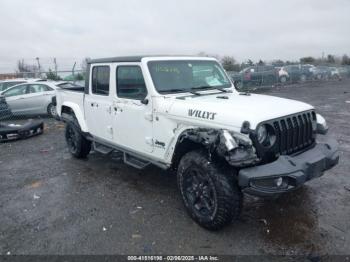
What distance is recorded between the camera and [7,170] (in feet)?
21.1

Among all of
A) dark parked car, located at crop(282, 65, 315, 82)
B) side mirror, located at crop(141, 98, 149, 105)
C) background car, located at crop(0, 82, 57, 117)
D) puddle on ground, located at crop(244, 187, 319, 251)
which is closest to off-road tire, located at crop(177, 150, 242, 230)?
puddle on ground, located at crop(244, 187, 319, 251)

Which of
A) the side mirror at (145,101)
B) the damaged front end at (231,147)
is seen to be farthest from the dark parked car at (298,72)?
the damaged front end at (231,147)

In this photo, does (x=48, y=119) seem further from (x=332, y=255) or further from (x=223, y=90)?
(x=332, y=255)

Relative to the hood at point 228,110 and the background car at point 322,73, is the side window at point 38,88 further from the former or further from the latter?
the background car at point 322,73

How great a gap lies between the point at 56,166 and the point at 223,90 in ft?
12.2

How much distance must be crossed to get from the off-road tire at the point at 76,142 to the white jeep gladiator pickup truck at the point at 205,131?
874 mm

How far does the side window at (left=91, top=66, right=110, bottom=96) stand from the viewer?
17.7 feet

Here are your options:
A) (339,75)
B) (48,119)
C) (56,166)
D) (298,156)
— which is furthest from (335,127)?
(339,75)

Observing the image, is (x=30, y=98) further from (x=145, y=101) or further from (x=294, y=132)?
(x=294, y=132)

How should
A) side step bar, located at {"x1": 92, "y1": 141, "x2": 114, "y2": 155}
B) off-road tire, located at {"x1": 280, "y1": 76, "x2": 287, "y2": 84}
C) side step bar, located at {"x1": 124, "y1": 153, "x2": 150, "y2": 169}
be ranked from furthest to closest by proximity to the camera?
off-road tire, located at {"x1": 280, "y1": 76, "x2": 287, "y2": 84}
side step bar, located at {"x1": 92, "y1": 141, "x2": 114, "y2": 155}
side step bar, located at {"x1": 124, "y1": 153, "x2": 150, "y2": 169}

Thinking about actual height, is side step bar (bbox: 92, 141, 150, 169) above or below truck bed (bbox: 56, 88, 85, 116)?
below

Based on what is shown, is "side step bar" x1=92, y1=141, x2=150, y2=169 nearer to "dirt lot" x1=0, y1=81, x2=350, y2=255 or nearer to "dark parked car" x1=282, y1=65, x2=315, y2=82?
"dirt lot" x1=0, y1=81, x2=350, y2=255

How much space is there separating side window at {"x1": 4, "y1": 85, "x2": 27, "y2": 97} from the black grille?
1146 centimetres

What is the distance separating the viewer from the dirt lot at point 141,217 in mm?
3535
